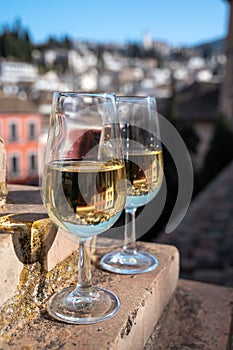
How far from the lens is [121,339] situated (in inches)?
21.9

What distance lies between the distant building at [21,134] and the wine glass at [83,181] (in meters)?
12.7

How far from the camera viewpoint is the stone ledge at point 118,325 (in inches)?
20.9

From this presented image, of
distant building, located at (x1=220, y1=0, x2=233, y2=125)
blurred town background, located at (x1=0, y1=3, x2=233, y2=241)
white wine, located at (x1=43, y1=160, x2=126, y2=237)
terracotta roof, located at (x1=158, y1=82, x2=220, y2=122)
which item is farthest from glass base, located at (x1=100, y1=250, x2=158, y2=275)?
terracotta roof, located at (x1=158, y1=82, x2=220, y2=122)

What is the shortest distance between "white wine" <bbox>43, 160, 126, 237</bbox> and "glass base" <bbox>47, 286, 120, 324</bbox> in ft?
0.44

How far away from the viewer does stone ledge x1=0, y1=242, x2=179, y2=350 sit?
530mm

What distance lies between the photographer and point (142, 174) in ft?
2.25

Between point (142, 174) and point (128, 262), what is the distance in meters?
0.21

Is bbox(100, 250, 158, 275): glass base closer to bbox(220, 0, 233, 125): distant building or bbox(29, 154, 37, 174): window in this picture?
bbox(29, 154, 37, 174): window

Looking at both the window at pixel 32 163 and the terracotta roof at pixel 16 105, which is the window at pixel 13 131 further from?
the window at pixel 32 163

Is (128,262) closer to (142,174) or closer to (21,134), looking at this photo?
(142,174)

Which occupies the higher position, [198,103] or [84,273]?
[84,273]

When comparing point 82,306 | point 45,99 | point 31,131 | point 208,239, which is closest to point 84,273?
point 82,306

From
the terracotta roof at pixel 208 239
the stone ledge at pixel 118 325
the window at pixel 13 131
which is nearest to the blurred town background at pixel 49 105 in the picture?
the window at pixel 13 131

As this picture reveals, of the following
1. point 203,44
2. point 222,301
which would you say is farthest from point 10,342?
point 203,44
